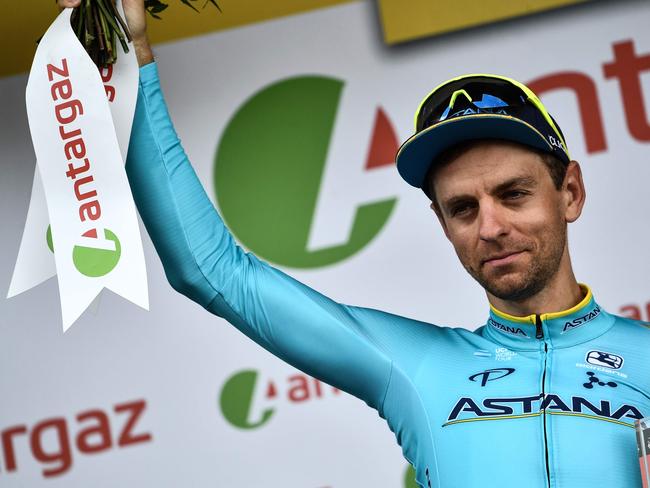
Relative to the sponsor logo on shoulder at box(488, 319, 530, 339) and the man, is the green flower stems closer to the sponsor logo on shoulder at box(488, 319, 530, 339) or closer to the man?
the man

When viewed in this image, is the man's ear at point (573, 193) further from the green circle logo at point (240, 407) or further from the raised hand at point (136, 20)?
the green circle logo at point (240, 407)

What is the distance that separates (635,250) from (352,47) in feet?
3.04

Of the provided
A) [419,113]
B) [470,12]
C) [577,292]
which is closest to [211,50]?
[470,12]

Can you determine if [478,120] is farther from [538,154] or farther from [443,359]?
[443,359]

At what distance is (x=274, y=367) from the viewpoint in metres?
3.12

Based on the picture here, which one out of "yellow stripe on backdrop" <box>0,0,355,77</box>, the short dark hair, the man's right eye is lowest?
the man's right eye

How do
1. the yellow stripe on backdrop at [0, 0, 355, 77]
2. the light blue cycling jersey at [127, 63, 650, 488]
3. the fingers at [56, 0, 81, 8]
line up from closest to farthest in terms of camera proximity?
1. the light blue cycling jersey at [127, 63, 650, 488]
2. the fingers at [56, 0, 81, 8]
3. the yellow stripe on backdrop at [0, 0, 355, 77]

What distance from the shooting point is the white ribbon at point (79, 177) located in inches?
68.6

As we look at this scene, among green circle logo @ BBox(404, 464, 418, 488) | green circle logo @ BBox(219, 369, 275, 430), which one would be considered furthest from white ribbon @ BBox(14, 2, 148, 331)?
green circle logo @ BBox(404, 464, 418, 488)

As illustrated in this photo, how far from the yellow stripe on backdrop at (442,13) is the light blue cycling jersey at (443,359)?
1353 millimetres

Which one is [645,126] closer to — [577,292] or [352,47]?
[352,47]

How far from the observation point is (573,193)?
6.32 feet

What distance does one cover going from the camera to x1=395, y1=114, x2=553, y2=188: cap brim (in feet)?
5.98

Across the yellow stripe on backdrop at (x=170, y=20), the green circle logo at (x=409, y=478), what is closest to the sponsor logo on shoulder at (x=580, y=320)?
the green circle logo at (x=409, y=478)
